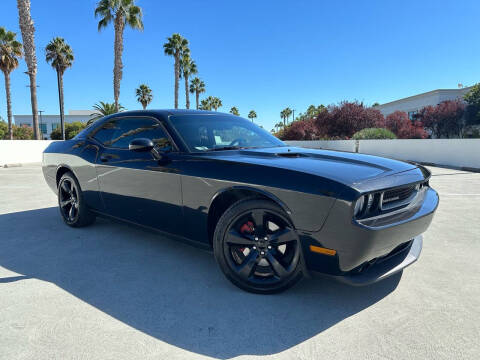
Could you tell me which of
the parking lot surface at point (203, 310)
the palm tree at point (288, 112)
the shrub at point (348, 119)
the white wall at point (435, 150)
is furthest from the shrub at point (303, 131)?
the palm tree at point (288, 112)

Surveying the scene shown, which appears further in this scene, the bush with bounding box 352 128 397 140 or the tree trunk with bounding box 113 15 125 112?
the bush with bounding box 352 128 397 140

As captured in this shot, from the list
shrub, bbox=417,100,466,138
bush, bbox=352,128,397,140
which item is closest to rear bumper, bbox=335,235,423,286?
bush, bbox=352,128,397,140

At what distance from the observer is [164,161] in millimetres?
2938

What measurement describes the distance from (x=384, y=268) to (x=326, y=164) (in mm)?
824

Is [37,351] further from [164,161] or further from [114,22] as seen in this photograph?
[114,22]

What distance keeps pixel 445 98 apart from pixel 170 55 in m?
37.6

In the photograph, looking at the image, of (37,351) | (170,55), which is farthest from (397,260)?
(170,55)

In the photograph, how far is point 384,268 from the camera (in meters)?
2.28

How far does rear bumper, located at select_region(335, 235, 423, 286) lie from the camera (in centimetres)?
212

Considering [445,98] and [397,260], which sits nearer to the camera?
[397,260]

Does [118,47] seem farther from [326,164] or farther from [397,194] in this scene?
[397,194]

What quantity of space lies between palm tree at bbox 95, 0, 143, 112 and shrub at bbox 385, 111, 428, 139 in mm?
23386

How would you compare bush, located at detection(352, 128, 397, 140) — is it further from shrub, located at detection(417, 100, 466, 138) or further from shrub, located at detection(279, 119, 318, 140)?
shrub, located at detection(417, 100, 466, 138)

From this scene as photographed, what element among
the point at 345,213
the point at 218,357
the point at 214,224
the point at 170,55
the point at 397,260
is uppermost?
the point at 170,55
